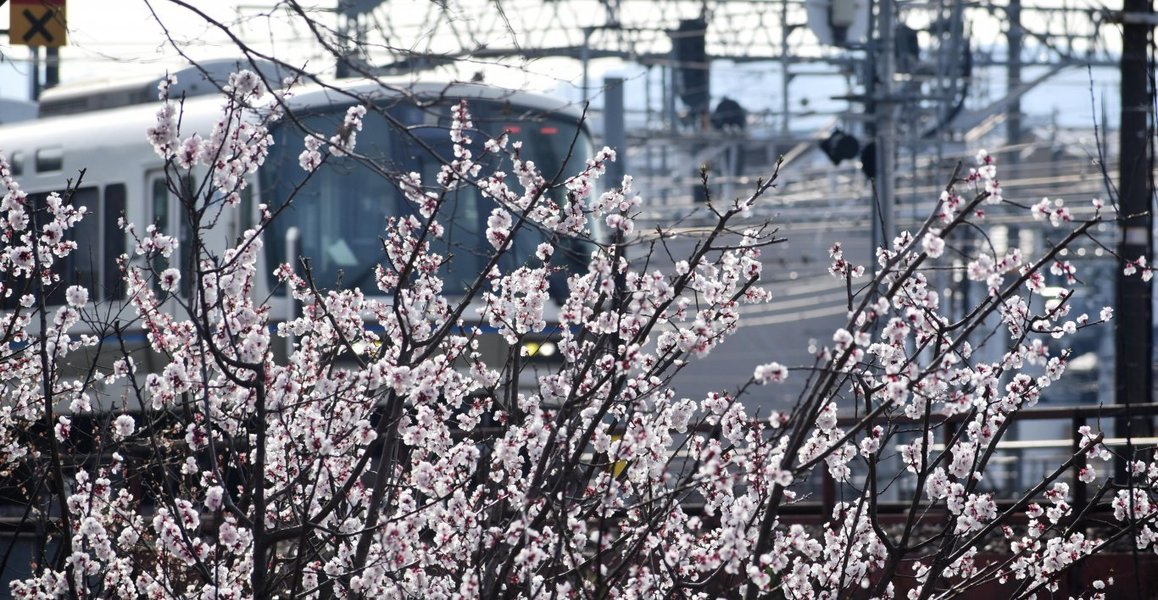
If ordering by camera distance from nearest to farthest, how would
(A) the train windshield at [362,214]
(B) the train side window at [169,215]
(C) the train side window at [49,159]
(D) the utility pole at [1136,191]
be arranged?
1. (D) the utility pole at [1136,191]
2. (A) the train windshield at [362,214]
3. (B) the train side window at [169,215]
4. (C) the train side window at [49,159]

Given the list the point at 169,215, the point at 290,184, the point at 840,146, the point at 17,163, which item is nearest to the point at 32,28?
the point at 17,163

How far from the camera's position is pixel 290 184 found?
11367 millimetres

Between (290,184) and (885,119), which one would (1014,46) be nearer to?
(885,119)

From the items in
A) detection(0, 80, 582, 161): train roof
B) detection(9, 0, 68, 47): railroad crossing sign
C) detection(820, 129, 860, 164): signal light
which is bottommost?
detection(820, 129, 860, 164): signal light

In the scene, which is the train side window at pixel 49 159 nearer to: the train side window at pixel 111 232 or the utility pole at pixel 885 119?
the train side window at pixel 111 232

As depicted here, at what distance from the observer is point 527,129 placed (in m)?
11.9

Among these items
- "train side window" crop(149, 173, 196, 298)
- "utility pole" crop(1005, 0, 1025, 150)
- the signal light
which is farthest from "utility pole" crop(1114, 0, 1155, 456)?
"utility pole" crop(1005, 0, 1025, 150)

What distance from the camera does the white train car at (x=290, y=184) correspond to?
11.3 meters

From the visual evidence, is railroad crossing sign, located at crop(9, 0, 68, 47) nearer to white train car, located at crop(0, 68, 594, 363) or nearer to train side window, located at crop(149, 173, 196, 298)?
white train car, located at crop(0, 68, 594, 363)

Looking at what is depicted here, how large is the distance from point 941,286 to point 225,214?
13.8 metres

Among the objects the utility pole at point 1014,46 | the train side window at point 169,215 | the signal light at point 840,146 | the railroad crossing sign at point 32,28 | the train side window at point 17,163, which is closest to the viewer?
the train side window at point 169,215

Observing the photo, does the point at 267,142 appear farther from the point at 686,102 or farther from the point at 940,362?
the point at 686,102

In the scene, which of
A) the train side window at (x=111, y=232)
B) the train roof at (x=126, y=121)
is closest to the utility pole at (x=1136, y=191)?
the train roof at (x=126, y=121)

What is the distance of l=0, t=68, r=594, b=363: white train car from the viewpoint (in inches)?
444
